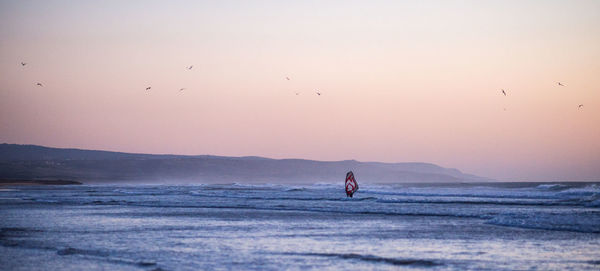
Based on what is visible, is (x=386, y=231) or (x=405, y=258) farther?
(x=386, y=231)

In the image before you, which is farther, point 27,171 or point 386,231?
point 27,171

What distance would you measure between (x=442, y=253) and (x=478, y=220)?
8.23 m

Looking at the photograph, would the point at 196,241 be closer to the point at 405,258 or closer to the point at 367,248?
the point at 367,248

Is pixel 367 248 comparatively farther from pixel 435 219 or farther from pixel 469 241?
pixel 435 219

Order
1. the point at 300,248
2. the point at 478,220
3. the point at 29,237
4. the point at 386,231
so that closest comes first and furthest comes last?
the point at 300,248 < the point at 29,237 < the point at 386,231 < the point at 478,220

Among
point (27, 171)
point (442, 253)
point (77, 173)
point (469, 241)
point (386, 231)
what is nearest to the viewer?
point (442, 253)

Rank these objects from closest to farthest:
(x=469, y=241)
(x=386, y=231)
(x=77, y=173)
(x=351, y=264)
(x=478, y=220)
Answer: (x=351, y=264) < (x=469, y=241) < (x=386, y=231) < (x=478, y=220) < (x=77, y=173)

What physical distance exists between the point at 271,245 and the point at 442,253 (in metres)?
3.65

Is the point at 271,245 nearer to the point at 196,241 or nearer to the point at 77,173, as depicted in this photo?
the point at 196,241

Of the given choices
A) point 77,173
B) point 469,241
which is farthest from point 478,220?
point 77,173

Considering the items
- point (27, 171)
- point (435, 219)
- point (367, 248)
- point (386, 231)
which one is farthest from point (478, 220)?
point (27, 171)

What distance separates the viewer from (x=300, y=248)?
13555 mm

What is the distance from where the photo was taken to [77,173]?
170m

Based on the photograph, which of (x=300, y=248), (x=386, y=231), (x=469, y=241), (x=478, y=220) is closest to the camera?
(x=300, y=248)
